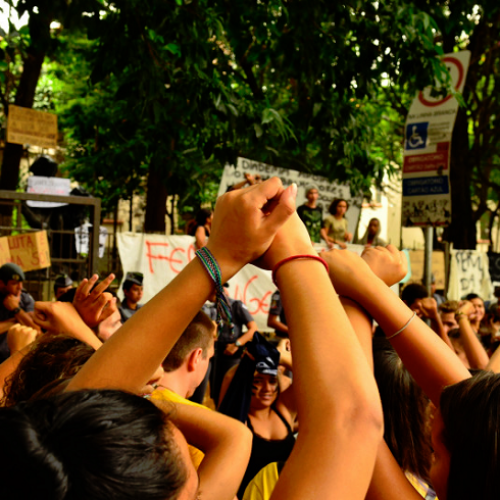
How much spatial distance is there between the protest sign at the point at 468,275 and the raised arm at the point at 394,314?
411 inches

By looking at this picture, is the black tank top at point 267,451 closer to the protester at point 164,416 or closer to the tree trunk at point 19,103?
the protester at point 164,416

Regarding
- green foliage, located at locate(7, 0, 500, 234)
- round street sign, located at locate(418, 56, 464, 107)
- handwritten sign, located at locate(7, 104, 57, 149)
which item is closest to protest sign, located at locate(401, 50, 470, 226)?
round street sign, located at locate(418, 56, 464, 107)

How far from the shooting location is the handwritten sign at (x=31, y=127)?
6.05 metres

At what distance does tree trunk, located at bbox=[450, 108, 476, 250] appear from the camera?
14727 millimetres

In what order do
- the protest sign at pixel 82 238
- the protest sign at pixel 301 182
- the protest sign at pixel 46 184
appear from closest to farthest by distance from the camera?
the protest sign at pixel 82 238 → the protest sign at pixel 46 184 → the protest sign at pixel 301 182

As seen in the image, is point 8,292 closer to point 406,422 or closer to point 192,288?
point 406,422

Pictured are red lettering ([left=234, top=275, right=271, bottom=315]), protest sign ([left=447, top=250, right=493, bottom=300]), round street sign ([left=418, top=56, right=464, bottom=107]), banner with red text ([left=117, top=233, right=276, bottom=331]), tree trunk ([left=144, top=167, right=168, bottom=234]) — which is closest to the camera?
round street sign ([left=418, top=56, right=464, bottom=107])

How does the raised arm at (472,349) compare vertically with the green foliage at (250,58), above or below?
below

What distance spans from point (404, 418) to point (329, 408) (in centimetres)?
117

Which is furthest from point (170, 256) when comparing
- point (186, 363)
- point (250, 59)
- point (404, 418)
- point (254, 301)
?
point (404, 418)

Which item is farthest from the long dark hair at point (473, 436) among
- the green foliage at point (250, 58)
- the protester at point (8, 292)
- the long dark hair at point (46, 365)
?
the green foliage at point (250, 58)

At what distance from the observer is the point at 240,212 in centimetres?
109

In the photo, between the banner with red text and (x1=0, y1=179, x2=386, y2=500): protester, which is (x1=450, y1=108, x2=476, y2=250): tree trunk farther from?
(x1=0, y1=179, x2=386, y2=500): protester

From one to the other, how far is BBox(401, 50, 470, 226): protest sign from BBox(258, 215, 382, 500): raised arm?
5697mm
